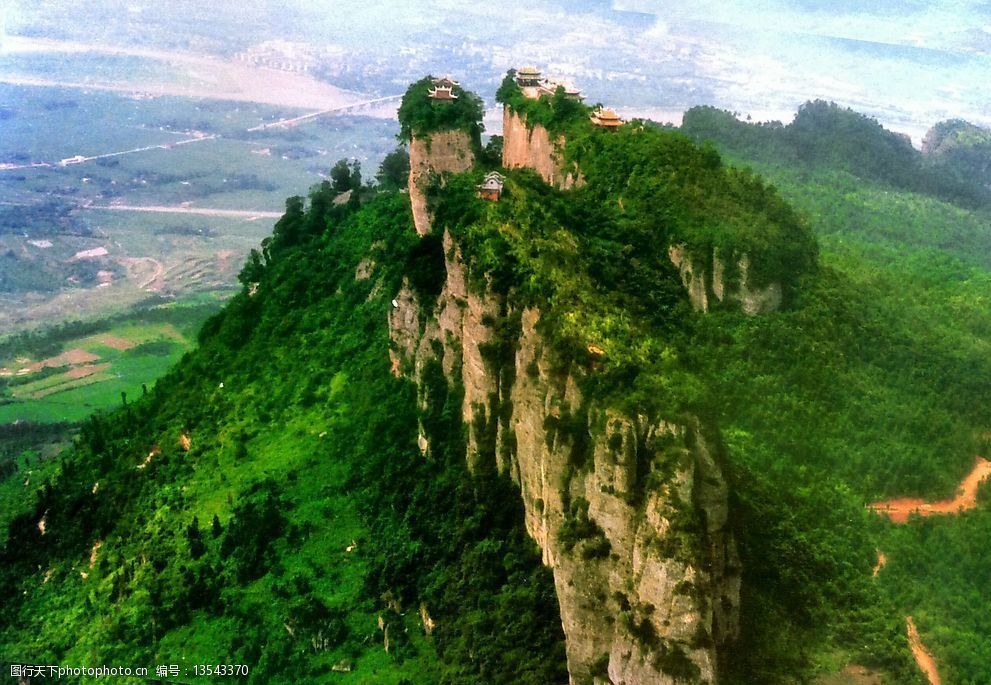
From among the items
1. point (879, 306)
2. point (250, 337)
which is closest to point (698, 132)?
point (879, 306)

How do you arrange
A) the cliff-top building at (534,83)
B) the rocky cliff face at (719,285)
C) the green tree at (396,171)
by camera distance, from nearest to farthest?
the rocky cliff face at (719,285), the cliff-top building at (534,83), the green tree at (396,171)

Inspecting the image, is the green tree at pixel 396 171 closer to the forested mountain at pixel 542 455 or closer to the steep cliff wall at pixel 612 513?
the forested mountain at pixel 542 455

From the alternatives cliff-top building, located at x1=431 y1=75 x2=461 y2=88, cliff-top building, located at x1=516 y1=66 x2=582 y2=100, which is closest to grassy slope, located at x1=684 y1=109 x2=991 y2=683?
cliff-top building, located at x1=516 y1=66 x2=582 y2=100

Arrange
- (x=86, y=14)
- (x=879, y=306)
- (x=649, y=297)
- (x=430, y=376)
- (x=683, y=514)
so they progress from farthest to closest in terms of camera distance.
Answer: (x=86, y=14), (x=879, y=306), (x=649, y=297), (x=430, y=376), (x=683, y=514)

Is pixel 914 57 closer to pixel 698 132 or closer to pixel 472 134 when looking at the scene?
pixel 698 132

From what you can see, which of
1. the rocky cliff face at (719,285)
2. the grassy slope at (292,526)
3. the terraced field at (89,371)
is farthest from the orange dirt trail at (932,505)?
the terraced field at (89,371)
